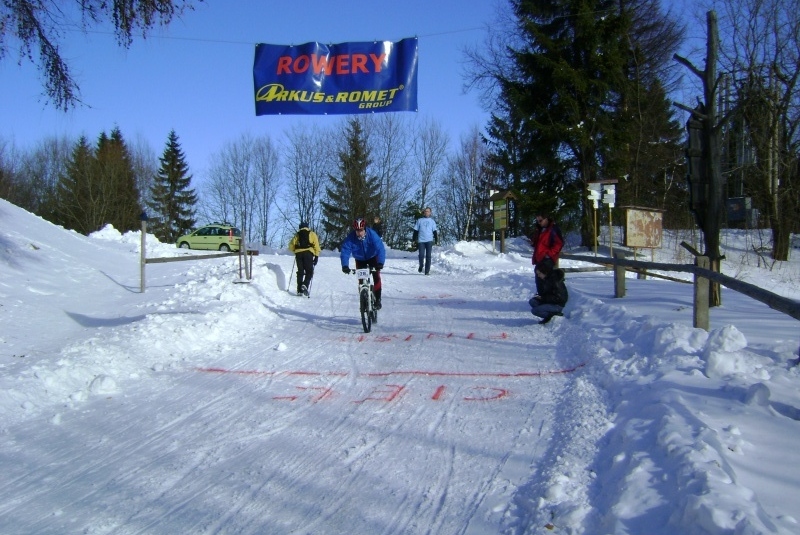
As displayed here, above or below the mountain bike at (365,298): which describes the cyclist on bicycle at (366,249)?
above

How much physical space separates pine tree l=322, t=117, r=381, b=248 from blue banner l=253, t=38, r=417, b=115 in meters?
39.2

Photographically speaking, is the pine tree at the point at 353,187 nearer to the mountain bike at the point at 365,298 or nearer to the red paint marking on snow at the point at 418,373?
the mountain bike at the point at 365,298

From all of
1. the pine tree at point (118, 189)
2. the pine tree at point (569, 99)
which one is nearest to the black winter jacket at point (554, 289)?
the pine tree at point (569, 99)

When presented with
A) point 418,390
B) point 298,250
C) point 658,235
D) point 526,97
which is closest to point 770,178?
point 526,97

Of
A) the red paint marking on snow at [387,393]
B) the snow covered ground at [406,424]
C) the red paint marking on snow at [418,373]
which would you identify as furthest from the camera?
the red paint marking on snow at [418,373]

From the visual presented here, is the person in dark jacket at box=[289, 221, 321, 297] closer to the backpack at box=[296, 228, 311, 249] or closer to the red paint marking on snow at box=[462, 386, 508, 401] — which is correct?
the backpack at box=[296, 228, 311, 249]

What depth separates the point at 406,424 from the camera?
573 centimetres

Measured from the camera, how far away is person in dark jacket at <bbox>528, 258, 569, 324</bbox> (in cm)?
1050

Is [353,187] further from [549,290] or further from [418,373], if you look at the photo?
[418,373]

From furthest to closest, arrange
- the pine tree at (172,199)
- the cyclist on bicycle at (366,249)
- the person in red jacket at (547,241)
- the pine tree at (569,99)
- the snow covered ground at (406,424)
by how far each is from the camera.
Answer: the pine tree at (172,199) < the pine tree at (569,99) < the cyclist on bicycle at (366,249) < the person in red jacket at (547,241) < the snow covered ground at (406,424)

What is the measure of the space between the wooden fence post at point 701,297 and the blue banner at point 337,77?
588 centimetres

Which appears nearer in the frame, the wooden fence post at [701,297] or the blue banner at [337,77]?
the wooden fence post at [701,297]

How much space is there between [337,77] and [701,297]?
23.7ft

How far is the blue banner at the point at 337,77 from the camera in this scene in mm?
11516
